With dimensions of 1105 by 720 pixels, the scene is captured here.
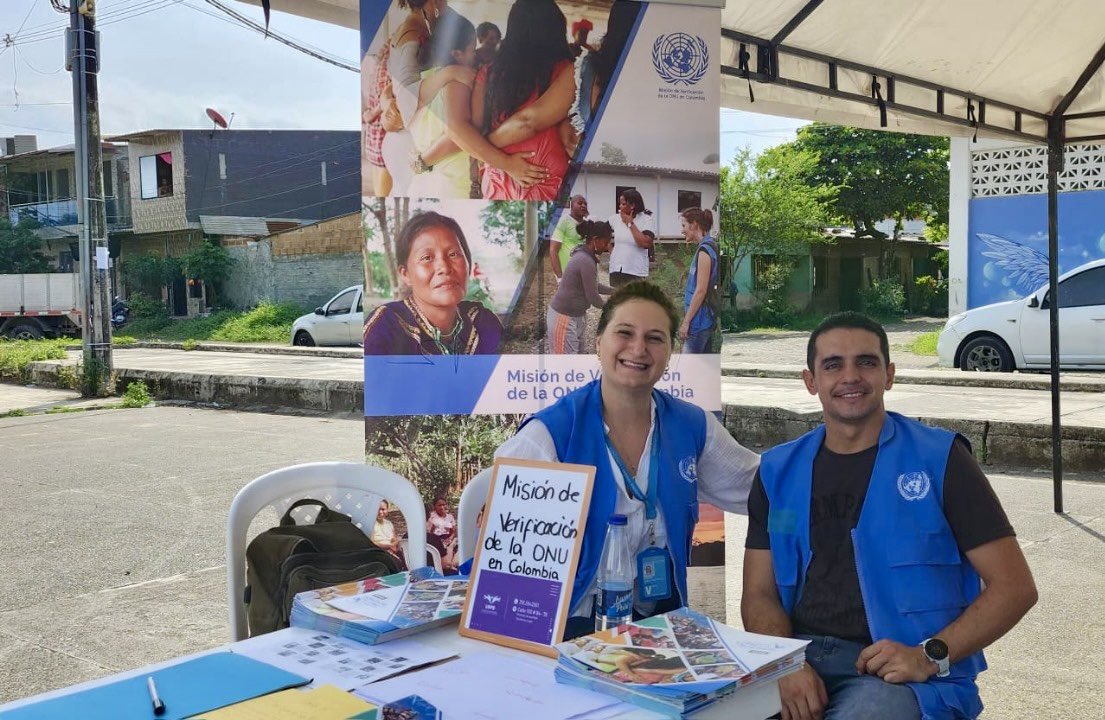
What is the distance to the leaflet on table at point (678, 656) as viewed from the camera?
182 centimetres

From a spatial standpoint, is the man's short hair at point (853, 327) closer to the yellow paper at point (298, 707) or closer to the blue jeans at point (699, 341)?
the blue jeans at point (699, 341)

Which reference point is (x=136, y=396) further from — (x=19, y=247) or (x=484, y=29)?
(x=19, y=247)

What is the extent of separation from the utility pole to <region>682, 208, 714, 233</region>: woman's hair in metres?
12.4

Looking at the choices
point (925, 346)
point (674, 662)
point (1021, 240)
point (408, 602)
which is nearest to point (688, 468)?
point (408, 602)

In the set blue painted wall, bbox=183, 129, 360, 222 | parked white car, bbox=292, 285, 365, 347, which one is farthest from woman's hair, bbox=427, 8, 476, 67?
blue painted wall, bbox=183, 129, 360, 222

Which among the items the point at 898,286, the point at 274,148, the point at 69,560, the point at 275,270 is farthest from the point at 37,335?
the point at 69,560

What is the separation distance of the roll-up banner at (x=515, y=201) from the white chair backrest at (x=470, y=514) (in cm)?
70

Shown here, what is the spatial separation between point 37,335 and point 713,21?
31319 millimetres

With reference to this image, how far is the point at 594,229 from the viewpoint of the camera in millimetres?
3951

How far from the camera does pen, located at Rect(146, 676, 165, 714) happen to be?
182 cm

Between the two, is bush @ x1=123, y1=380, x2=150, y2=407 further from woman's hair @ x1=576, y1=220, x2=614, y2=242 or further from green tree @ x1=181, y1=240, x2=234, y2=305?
green tree @ x1=181, y1=240, x2=234, y2=305

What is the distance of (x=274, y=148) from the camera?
125 ft

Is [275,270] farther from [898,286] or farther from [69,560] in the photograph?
[69,560]

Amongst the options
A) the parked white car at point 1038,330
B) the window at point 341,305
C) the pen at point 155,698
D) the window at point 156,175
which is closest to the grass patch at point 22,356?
the window at point 341,305
